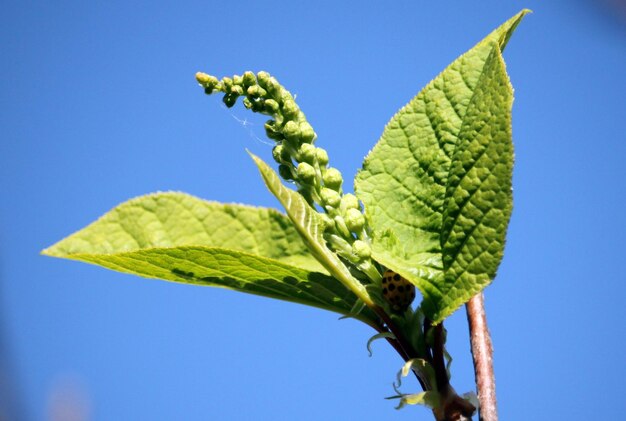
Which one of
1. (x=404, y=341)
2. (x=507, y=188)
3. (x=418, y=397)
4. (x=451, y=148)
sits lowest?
(x=418, y=397)

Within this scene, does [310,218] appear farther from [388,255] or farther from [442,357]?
[442,357]

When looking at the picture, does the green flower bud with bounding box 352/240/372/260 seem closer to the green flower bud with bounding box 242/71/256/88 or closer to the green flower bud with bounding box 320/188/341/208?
the green flower bud with bounding box 320/188/341/208

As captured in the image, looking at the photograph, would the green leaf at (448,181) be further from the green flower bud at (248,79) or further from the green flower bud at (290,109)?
the green flower bud at (248,79)

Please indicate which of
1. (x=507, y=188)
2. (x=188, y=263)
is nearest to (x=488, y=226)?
(x=507, y=188)

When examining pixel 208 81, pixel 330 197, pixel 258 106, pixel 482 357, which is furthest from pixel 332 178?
pixel 482 357

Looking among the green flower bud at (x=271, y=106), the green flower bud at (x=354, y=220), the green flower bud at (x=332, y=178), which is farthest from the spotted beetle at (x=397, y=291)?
the green flower bud at (x=271, y=106)

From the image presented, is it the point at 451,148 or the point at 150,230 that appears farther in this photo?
the point at 150,230
